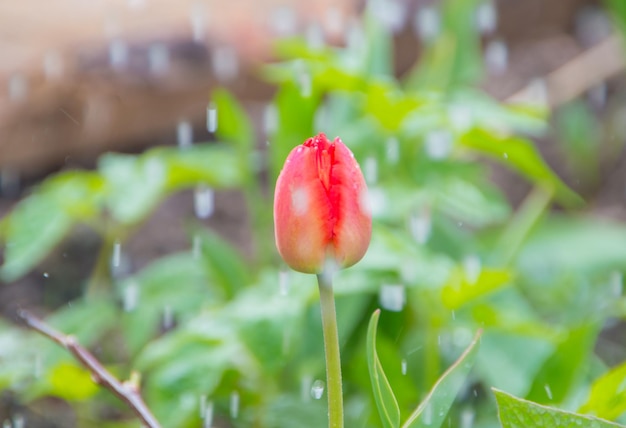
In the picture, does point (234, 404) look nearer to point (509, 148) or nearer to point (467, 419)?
point (467, 419)

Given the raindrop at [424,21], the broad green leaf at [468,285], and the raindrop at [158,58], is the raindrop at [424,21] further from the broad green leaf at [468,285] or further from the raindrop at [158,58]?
the broad green leaf at [468,285]

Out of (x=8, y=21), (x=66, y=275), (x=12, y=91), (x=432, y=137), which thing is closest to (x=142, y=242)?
(x=66, y=275)

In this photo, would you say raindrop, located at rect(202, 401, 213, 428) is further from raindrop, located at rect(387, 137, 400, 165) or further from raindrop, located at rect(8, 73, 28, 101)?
raindrop, located at rect(8, 73, 28, 101)

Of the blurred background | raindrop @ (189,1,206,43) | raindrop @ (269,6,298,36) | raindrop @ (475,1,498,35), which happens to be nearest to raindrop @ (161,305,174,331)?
the blurred background

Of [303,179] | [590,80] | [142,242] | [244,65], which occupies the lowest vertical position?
[142,242]

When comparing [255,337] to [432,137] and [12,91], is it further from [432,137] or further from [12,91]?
[12,91]

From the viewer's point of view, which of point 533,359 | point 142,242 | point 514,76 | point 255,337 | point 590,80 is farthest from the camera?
point 514,76
